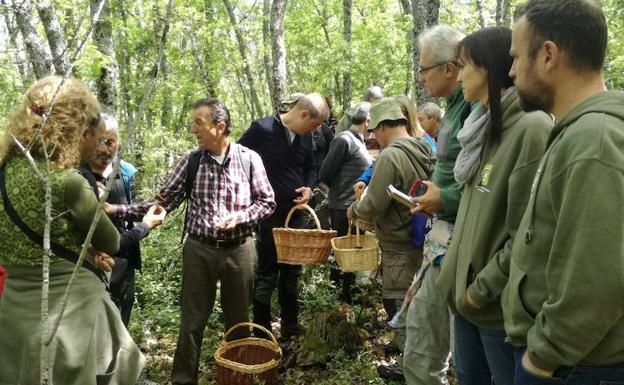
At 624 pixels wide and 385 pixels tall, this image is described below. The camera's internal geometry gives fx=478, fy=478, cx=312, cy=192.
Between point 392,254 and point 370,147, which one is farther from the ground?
point 370,147

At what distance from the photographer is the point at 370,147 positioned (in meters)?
7.48

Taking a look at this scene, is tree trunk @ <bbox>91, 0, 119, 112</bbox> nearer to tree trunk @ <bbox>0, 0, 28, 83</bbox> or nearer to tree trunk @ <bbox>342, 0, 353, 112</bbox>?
tree trunk @ <bbox>0, 0, 28, 83</bbox>

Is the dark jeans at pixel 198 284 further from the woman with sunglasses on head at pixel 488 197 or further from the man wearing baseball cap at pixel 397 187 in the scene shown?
the woman with sunglasses on head at pixel 488 197

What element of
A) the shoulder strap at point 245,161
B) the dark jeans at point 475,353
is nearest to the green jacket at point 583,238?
the dark jeans at point 475,353

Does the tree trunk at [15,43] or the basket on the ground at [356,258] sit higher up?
the tree trunk at [15,43]

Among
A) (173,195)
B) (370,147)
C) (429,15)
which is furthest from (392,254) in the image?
(429,15)

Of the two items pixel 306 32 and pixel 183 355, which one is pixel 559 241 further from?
pixel 306 32

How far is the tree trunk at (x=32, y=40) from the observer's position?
17.1 ft

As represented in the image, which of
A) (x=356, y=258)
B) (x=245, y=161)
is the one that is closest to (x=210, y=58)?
(x=245, y=161)

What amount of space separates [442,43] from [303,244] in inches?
83.7

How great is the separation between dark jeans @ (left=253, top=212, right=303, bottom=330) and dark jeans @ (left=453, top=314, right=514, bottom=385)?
109 inches

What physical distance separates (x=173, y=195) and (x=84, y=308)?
5.82ft

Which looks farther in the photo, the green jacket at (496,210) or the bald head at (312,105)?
the bald head at (312,105)

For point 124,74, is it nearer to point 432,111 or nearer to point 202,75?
point 202,75
